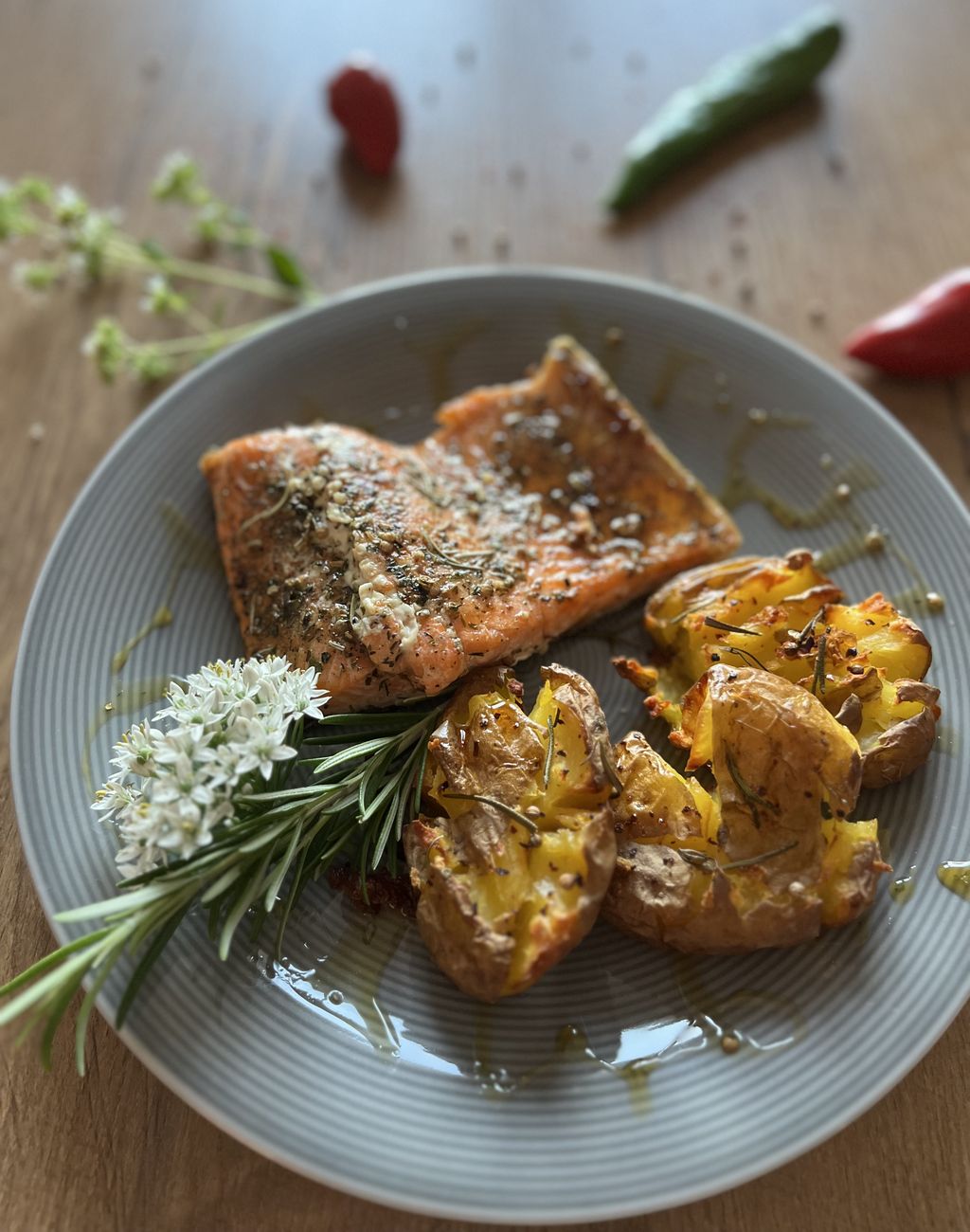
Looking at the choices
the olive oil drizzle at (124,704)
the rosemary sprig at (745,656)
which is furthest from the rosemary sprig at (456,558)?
the olive oil drizzle at (124,704)

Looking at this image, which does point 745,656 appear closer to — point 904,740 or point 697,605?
point 697,605

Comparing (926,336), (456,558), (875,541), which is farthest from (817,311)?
(456,558)

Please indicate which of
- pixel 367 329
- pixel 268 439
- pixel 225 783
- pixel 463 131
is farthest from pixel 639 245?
pixel 225 783

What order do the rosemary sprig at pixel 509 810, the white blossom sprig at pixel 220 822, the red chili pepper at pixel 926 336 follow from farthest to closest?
1. the red chili pepper at pixel 926 336
2. the rosemary sprig at pixel 509 810
3. the white blossom sprig at pixel 220 822

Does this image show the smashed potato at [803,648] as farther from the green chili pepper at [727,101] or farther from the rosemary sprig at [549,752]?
the green chili pepper at [727,101]

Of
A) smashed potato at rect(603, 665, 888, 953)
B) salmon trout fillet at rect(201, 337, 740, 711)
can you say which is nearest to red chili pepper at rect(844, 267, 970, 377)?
salmon trout fillet at rect(201, 337, 740, 711)

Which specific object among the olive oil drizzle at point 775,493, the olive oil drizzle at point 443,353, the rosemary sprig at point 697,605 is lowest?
the rosemary sprig at point 697,605

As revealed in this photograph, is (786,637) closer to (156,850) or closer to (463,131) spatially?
(156,850)
